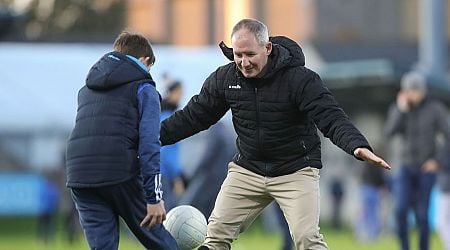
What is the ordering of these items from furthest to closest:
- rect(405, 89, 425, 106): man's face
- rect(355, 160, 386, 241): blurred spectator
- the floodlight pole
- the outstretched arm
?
the floodlight pole, rect(355, 160, 386, 241): blurred spectator, rect(405, 89, 425, 106): man's face, the outstretched arm

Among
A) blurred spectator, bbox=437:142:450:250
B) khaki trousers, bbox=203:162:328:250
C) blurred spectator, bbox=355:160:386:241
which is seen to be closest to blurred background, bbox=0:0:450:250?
blurred spectator, bbox=355:160:386:241

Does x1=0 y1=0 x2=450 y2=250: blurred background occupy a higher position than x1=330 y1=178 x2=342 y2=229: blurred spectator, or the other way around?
x1=0 y1=0 x2=450 y2=250: blurred background

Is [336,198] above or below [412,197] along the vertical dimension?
below

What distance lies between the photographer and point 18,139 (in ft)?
92.9

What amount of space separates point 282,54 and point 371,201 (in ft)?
52.1

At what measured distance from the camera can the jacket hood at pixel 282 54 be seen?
8.93 meters

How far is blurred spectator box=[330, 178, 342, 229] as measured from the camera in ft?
93.4

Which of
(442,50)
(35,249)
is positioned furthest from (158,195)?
(442,50)

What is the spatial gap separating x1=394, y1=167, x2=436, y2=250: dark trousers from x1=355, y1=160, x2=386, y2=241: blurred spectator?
9.73 m

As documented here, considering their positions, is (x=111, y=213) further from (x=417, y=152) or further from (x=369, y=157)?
(x=417, y=152)

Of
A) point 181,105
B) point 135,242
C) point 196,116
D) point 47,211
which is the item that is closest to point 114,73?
point 196,116

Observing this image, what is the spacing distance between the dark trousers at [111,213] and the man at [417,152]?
5.70 meters

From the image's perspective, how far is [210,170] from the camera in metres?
14.5

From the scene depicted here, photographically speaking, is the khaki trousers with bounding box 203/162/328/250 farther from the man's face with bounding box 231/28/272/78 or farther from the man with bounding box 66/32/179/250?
the man's face with bounding box 231/28/272/78
